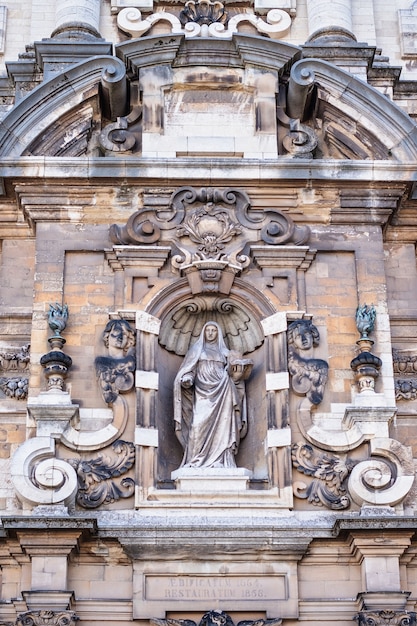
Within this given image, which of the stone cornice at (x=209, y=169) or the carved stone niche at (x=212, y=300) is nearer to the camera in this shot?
Result: the carved stone niche at (x=212, y=300)

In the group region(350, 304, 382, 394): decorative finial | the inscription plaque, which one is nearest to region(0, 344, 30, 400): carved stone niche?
the inscription plaque

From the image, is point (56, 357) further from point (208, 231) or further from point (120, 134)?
point (120, 134)

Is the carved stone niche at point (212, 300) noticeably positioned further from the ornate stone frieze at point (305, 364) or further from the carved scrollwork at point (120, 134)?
the carved scrollwork at point (120, 134)

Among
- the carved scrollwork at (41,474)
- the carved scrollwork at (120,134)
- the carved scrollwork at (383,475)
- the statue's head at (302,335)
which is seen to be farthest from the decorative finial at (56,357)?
the carved scrollwork at (383,475)

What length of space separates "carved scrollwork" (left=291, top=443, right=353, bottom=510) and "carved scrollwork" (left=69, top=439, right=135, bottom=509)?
1.63 meters

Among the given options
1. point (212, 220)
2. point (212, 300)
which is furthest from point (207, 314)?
point (212, 220)

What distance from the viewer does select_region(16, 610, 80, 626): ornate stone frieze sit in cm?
1309

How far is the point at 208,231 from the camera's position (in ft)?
50.5

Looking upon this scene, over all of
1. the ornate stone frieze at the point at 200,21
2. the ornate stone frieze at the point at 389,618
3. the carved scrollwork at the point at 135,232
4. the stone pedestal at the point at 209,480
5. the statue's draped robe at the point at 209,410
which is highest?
the ornate stone frieze at the point at 200,21

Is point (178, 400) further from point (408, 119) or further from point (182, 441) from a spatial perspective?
point (408, 119)

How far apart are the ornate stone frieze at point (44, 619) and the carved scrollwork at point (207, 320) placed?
328 centimetres

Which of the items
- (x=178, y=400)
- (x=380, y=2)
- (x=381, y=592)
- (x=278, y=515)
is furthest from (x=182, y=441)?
(x=380, y=2)

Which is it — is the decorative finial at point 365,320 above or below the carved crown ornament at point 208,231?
below

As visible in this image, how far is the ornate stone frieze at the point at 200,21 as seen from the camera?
670 inches
